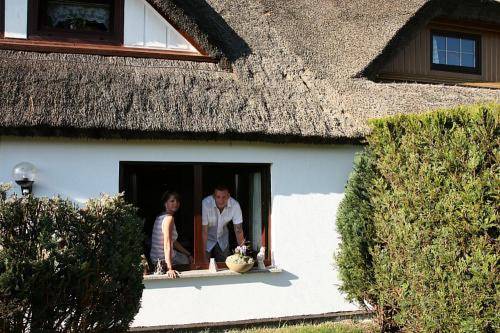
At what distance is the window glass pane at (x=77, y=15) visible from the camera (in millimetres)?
7887

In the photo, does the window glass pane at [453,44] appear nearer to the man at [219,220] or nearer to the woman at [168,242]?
the man at [219,220]

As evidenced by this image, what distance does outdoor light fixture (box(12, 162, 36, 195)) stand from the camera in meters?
6.40

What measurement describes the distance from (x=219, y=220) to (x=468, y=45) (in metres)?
6.41

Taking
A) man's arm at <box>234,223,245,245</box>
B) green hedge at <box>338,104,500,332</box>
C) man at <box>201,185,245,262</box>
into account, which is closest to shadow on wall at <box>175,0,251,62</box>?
man at <box>201,185,245,262</box>

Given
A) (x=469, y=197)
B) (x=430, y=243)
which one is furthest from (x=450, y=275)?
(x=469, y=197)

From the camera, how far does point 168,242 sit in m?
7.25

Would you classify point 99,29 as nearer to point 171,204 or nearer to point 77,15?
point 77,15

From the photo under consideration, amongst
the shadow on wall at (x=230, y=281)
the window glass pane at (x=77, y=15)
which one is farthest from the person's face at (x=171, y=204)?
the window glass pane at (x=77, y=15)

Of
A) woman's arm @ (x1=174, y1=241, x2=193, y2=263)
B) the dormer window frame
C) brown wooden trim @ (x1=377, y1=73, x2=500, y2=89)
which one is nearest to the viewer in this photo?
woman's arm @ (x1=174, y1=241, x2=193, y2=263)

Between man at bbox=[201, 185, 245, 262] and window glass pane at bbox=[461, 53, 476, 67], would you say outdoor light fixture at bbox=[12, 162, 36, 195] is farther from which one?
window glass pane at bbox=[461, 53, 476, 67]

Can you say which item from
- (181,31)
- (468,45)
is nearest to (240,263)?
(181,31)

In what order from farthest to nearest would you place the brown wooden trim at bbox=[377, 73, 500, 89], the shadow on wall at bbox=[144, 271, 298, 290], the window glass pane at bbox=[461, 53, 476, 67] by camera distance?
the window glass pane at bbox=[461, 53, 476, 67] → the brown wooden trim at bbox=[377, 73, 500, 89] → the shadow on wall at bbox=[144, 271, 298, 290]

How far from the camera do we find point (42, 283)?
14.3 feet

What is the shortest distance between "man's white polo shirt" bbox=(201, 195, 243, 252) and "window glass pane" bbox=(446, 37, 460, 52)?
18.4 ft
